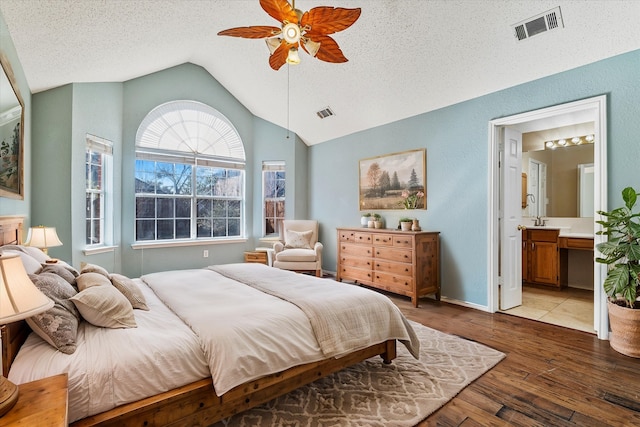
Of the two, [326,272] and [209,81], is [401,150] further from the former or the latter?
[209,81]

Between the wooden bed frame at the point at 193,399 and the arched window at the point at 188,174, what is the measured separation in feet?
12.9

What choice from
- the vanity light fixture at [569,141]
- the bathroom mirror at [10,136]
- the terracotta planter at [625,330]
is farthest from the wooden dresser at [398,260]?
the bathroom mirror at [10,136]

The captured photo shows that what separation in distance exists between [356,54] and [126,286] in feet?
11.3

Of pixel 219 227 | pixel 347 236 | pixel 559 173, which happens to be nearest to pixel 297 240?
pixel 347 236

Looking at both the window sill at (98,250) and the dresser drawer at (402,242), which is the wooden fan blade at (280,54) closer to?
the dresser drawer at (402,242)

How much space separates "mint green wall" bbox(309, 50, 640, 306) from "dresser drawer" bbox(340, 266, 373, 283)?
2.86 ft

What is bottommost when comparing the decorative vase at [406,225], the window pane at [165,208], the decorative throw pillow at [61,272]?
the decorative throw pillow at [61,272]

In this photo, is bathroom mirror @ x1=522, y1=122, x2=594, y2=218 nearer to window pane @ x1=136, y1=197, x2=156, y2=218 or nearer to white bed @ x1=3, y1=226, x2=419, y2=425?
white bed @ x1=3, y1=226, x2=419, y2=425

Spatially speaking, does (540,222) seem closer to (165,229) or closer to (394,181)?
(394,181)

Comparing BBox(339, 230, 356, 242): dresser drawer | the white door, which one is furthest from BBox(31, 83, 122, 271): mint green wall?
the white door

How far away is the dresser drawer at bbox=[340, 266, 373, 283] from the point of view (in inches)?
177

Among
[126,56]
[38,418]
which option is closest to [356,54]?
[126,56]

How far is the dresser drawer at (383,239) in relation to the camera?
4160 mm

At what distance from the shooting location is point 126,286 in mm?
2055
